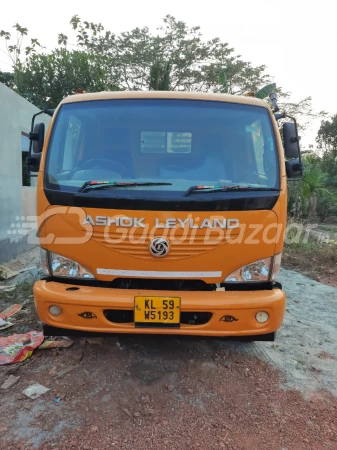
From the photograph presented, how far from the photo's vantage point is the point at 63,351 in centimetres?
319

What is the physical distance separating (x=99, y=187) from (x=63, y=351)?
1.54m

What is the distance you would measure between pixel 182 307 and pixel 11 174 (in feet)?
18.0

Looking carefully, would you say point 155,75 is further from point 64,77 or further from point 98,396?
point 98,396

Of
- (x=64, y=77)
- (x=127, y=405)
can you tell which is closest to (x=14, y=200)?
(x=127, y=405)

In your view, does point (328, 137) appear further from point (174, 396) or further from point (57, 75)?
point (174, 396)

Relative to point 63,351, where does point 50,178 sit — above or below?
above

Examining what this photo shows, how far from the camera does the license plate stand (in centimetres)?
251

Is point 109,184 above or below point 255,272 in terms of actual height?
above

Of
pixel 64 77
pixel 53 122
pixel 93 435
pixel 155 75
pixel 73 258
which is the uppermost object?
pixel 64 77

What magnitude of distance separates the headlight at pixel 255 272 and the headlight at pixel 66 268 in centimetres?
104

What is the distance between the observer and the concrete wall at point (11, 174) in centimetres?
643

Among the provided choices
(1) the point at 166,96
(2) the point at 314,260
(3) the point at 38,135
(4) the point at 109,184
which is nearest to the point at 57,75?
(2) the point at 314,260

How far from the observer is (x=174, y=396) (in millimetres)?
2645

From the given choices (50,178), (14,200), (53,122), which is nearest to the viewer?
(50,178)
